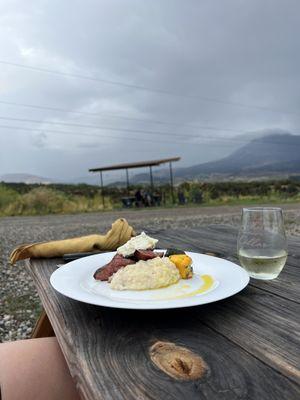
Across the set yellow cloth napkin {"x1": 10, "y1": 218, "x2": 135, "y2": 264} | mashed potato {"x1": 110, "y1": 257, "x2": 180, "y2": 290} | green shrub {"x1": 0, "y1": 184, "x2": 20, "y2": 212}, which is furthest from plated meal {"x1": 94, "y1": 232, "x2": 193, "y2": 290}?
green shrub {"x1": 0, "y1": 184, "x2": 20, "y2": 212}

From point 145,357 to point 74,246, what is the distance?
3.04 feet

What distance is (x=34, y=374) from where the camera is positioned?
1.15 m

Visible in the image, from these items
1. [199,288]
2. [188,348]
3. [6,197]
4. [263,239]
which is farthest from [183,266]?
[6,197]

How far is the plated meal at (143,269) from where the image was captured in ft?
3.19

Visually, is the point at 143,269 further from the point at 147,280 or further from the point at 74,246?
the point at 74,246

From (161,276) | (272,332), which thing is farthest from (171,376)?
(161,276)

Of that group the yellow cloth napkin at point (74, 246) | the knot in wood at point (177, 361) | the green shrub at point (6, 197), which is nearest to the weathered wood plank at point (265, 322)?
the knot in wood at point (177, 361)

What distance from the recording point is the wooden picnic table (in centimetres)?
58

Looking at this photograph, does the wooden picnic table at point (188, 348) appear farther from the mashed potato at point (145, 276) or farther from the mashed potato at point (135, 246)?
the mashed potato at point (135, 246)

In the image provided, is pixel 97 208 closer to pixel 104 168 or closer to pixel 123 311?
pixel 104 168

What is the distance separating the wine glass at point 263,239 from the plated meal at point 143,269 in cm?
18

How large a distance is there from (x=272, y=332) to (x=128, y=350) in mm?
289

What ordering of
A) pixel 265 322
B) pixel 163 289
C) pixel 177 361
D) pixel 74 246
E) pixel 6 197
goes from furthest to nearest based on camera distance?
1. pixel 6 197
2. pixel 74 246
3. pixel 163 289
4. pixel 265 322
5. pixel 177 361

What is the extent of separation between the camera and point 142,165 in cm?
2064
